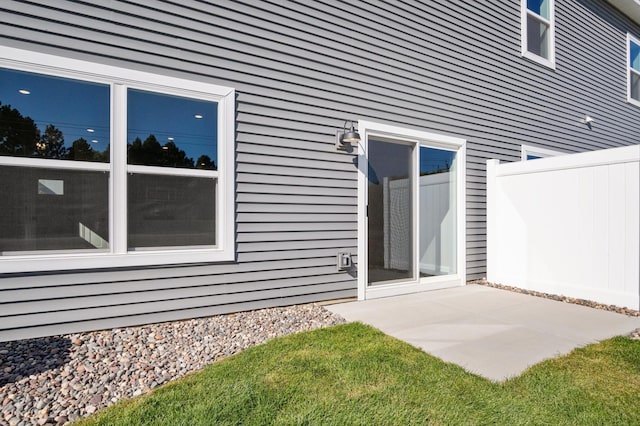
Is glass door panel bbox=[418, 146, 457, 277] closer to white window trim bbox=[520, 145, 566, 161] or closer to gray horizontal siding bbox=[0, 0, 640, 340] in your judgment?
gray horizontal siding bbox=[0, 0, 640, 340]

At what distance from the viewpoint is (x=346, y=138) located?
4055 mm

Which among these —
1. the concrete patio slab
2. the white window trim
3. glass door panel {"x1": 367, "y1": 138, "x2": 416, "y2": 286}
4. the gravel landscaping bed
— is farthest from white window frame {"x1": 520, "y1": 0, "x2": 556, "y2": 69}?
the gravel landscaping bed

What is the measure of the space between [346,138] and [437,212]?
2108 mm

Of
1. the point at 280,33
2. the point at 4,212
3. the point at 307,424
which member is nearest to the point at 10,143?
the point at 4,212

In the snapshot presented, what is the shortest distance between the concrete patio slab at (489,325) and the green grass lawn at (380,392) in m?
0.20

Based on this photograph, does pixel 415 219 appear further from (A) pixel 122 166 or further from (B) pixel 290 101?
(A) pixel 122 166

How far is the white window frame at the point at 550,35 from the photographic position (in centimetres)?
609

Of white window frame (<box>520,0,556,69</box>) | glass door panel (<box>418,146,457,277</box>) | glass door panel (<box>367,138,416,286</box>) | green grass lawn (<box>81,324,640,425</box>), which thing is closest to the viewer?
green grass lawn (<box>81,324,640,425</box>)

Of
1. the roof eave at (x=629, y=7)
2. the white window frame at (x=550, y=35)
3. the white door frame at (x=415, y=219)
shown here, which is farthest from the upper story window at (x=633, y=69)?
the white door frame at (x=415, y=219)

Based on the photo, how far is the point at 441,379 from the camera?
229 cm

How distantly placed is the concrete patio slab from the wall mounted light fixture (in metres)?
1.94

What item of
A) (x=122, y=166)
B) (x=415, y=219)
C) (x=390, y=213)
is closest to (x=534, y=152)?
(x=415, y=219)

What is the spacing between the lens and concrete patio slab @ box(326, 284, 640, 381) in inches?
107

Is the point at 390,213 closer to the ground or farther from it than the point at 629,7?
closer to the ground
